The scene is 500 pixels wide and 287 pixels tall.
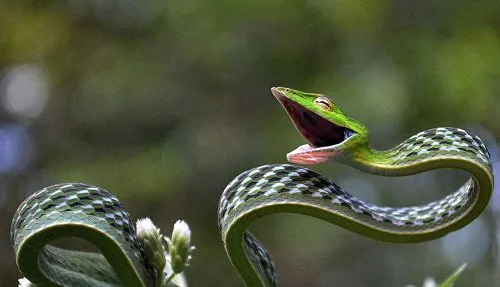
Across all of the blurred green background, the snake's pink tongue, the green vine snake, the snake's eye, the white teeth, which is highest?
the snake's eye

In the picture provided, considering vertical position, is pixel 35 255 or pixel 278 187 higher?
pixel 278 187

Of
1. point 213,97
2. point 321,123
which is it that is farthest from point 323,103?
point 213,97

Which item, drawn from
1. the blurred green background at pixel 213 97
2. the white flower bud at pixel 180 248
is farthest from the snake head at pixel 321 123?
the blurred green background at pixel 213 97

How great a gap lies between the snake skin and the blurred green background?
491cm

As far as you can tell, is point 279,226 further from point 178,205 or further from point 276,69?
point 276,69

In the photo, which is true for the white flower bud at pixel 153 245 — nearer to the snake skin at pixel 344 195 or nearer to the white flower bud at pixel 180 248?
the white flower bud at pixel 180 248

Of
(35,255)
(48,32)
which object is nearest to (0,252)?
(48,32)

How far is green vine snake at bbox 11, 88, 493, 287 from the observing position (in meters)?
1.57

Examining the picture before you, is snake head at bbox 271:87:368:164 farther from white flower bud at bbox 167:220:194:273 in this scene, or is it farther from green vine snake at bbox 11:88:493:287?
white flower bud at bbox 167:220:194:273

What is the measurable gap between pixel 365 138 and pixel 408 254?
7849 mm

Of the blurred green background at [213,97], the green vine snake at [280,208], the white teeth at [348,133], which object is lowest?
the blurred green background at [213,97]

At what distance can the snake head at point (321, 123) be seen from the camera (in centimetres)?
168

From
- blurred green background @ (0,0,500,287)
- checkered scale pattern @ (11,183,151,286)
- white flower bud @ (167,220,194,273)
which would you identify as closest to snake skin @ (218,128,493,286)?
white flower bud @ (167,220,194,273)

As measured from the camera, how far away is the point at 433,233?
1743mm
